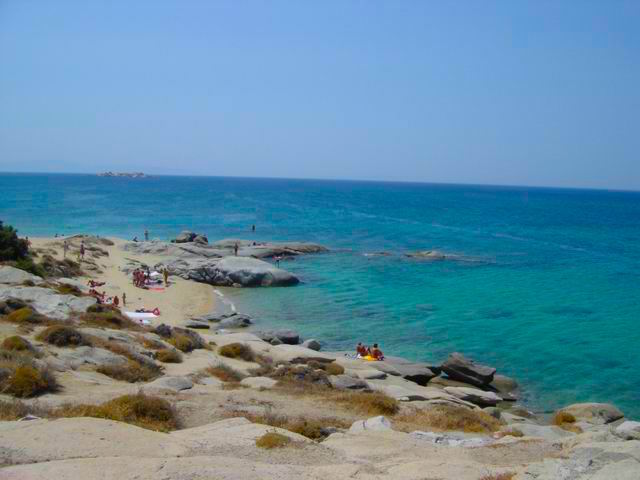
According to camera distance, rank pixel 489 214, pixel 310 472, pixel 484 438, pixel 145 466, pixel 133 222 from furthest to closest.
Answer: pixel 489 214
pixel 133 222
pixel 484 438
pixel 310 472
pixel 145 466

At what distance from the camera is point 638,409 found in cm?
2289

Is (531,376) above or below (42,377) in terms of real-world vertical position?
below

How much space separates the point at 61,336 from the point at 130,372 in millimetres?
3510

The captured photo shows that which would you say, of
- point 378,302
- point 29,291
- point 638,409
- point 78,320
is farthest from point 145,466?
point 378,302

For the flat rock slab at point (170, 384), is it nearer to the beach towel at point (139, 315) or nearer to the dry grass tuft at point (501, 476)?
the dry grass tuft at point (501, 476)

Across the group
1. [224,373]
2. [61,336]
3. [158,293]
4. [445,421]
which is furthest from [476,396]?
[158,293]

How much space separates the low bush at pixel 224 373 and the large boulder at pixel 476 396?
29.8 ft

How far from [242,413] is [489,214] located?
119 meters

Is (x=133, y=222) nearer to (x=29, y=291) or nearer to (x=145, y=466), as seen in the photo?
(x=29, y=291)

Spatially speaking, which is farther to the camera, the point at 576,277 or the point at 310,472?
the point at 576,277

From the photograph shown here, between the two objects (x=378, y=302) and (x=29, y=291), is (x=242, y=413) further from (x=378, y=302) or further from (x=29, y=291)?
(x=378, y=302)

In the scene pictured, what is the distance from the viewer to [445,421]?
15.9 meters

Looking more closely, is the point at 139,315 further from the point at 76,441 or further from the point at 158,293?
the point at 76,441

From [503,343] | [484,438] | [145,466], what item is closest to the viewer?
[145,466]
